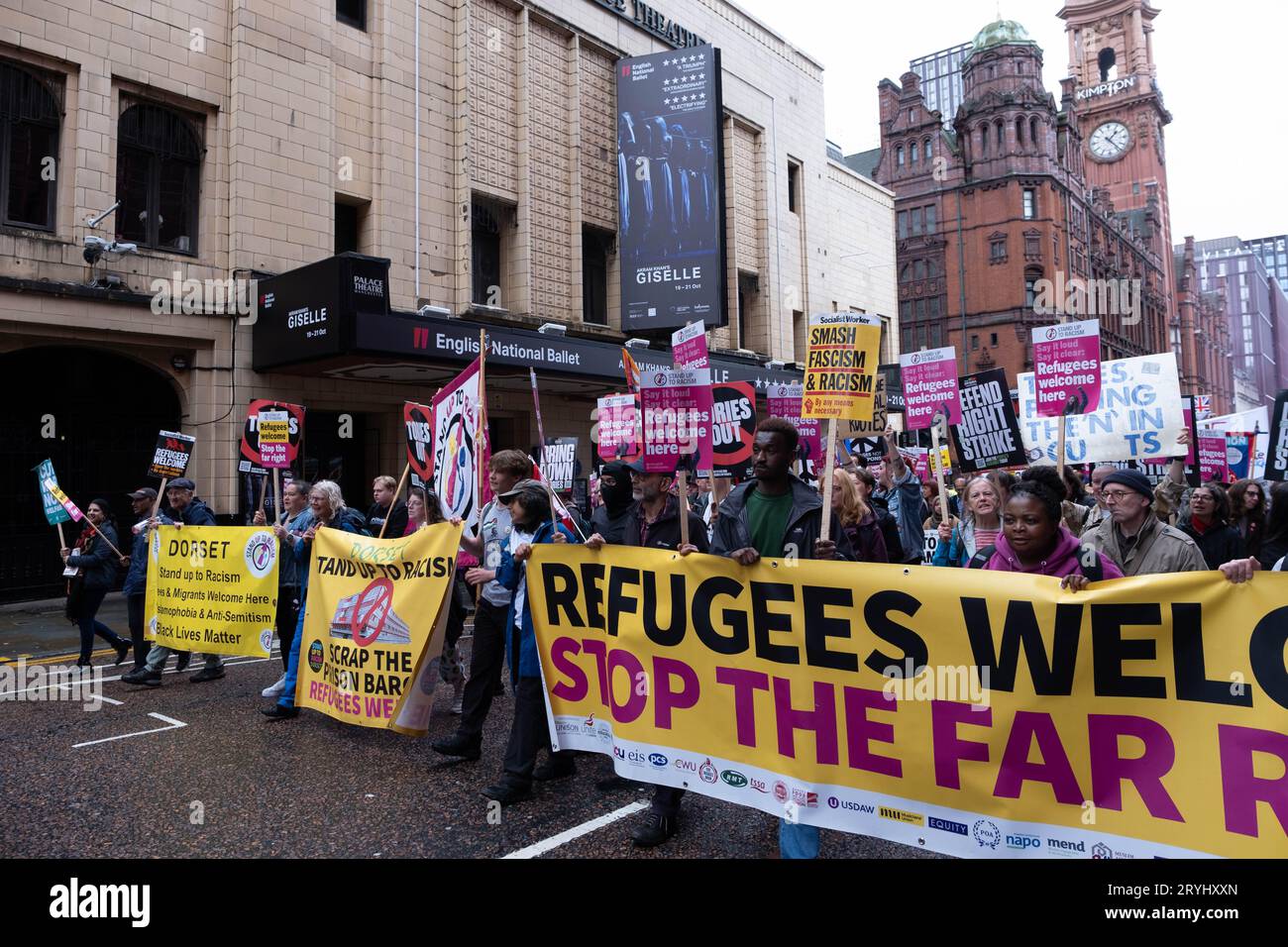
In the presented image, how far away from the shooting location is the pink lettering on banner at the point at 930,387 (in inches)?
319

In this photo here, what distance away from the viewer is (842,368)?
4695 millimetres

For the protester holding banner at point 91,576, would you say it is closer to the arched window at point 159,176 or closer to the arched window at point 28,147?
the arched window at point 28,147

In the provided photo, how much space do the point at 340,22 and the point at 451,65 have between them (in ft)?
8.13

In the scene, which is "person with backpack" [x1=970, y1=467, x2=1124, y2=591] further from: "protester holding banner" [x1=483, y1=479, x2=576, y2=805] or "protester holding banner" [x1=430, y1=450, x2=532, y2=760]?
"protester holding banner" [x1=430, y1=450, x2=532, y2=760]

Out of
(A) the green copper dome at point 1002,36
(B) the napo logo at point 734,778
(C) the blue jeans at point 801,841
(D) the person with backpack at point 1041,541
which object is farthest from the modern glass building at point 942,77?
(C) the blue jeans at point 801,841

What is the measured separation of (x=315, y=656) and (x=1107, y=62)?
117071 millimetres

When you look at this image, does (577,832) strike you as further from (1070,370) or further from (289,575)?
(1070,370)

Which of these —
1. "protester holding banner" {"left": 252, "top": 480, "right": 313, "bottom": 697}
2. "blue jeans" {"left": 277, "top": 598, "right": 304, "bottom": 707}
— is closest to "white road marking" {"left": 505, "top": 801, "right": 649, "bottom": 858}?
"blue jeans" {"left": 277, "top": 598, "right": 304, "bottom": 707}

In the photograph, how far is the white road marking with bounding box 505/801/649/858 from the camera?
406 cm

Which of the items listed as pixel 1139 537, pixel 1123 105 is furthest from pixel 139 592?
pixel 1123 105

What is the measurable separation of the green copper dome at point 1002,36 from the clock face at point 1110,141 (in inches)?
1450

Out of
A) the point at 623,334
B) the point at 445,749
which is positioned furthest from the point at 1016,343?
the point at 445,749

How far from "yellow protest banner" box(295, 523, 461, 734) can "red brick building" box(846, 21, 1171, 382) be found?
58807 millimetres

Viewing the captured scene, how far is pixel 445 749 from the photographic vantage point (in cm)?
545
